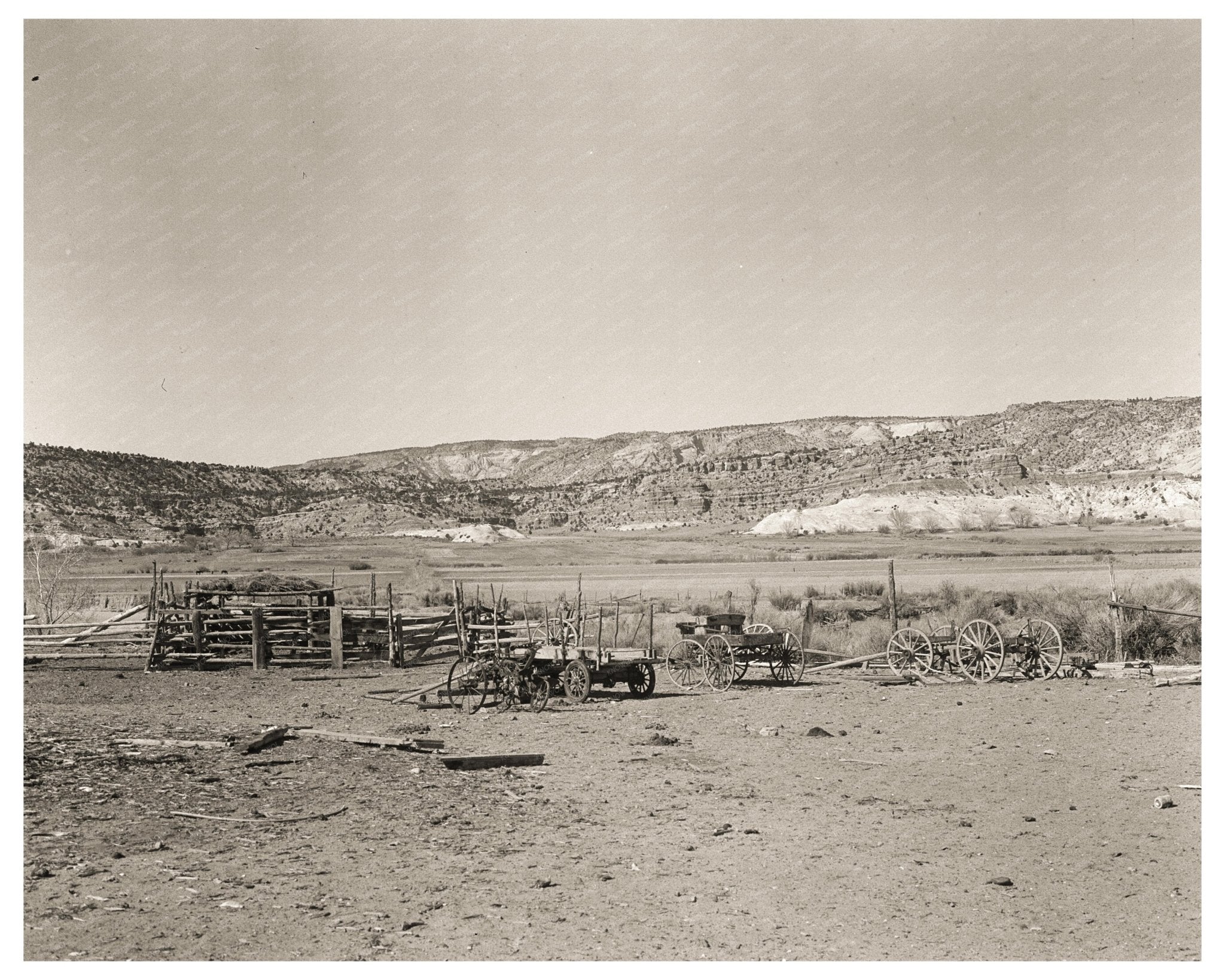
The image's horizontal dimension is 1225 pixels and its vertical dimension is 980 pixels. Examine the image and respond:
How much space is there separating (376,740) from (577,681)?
4.82m

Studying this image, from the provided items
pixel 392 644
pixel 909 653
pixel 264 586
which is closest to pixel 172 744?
pixel 392 644

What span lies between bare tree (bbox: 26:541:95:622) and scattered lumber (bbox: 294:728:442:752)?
1708 centimetres

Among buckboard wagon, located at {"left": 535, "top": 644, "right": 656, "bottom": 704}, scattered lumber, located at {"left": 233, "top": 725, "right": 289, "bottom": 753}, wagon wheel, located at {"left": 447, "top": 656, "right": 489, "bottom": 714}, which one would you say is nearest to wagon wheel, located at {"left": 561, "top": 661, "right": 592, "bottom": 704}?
buckboard wagon, located at {"left": 535, "top": 644, "right": 656, "bottom": 704}

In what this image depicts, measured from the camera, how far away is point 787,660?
16.5m

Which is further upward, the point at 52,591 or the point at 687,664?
the point at 52,591

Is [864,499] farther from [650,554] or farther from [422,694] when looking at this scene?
[422,694]

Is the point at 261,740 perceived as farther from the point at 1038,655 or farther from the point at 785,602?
the point at 785,602

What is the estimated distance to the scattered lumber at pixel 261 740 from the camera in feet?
32.3

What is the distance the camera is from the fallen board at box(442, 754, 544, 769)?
9578 mm

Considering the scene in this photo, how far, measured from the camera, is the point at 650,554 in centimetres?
6131

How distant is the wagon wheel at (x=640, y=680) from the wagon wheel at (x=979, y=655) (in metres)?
4.61

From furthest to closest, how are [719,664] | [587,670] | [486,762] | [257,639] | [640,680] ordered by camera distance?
[257,639]
[719,664]
[640,680]
[587,670]
[486,762]

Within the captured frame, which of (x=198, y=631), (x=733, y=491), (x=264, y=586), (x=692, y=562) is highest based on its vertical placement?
(x=733, y=491)

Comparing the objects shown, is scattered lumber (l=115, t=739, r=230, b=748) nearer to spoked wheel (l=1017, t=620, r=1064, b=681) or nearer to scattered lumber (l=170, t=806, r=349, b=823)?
scattered lumber (l=170, t=806, r=349, b=823)
